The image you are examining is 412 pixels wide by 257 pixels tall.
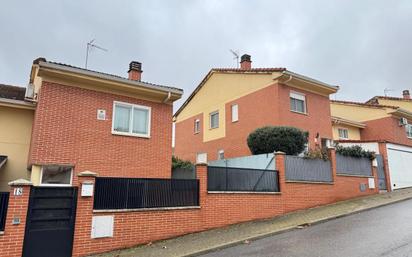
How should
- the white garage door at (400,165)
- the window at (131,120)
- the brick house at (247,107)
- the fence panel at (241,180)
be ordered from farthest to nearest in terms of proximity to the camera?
1. the white garage door at (400,165)
2. the brick house at (247,107)
3. the window at (131,120)
4. the fence panel at (241,180)

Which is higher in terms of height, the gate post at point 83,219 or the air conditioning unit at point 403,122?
the air conditioning unit at point 403,122

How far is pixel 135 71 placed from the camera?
49.1 feet

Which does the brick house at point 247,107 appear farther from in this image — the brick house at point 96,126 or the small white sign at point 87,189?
the small white sign at point 87,189

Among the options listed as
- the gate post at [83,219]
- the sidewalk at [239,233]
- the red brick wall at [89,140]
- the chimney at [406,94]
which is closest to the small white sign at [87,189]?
the gate post at [83,219]

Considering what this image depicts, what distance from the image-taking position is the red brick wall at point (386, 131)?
976 inches

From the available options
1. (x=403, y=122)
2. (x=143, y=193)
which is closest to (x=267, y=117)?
(x=143, y=193)

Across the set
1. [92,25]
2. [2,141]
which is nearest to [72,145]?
[2,141]

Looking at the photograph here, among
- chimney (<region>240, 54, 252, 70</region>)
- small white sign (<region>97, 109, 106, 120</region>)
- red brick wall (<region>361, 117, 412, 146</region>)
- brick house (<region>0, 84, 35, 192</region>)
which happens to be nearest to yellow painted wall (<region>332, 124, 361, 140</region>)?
red brick wall (<region>361, 117, 412, 146</region>)

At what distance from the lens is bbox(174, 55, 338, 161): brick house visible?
17.7 meters

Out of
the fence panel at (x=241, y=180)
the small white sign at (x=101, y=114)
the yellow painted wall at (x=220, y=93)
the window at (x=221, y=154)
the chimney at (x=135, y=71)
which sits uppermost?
the yellow painted wall at (x=220, y=93)

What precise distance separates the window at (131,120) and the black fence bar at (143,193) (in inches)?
122

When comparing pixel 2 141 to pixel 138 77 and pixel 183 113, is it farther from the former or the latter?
pixel 183 113

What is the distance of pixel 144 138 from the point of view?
40.9ft

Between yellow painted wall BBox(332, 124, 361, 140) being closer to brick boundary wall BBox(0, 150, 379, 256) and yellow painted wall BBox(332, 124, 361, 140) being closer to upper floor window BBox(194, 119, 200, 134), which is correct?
brick boundary wall BBox(0, 150, 379, 256)
